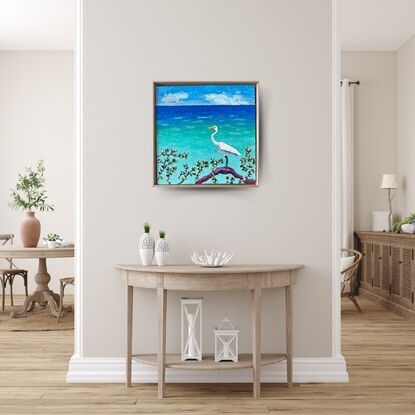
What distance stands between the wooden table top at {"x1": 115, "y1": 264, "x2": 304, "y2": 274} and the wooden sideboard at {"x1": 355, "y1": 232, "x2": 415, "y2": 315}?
3.13m

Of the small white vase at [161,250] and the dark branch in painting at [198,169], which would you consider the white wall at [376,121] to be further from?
the small white vase at [161,250]

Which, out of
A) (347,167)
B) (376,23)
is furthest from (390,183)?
(376,23)

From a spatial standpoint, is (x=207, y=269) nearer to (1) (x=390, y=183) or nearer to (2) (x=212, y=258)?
(2) (x=212, y=258)

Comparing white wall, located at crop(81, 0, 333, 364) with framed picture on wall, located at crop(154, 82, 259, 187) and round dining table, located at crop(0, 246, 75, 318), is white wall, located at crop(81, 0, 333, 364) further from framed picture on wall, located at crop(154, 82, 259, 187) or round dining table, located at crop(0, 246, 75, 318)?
round dining table, located at crop(0, 246, 75, 318)

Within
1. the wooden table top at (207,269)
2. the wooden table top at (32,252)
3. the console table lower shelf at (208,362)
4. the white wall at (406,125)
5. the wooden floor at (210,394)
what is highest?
the white wall at (406,125)

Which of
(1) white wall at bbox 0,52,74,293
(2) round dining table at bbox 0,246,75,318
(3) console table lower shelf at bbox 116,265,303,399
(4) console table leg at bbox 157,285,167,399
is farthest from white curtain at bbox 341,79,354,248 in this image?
(4) console table leg at bbox 157,285,167,399

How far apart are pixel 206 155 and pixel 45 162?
5079 mm

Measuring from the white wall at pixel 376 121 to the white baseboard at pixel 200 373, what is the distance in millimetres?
4993

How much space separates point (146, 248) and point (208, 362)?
78 centimetres

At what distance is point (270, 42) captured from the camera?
4.44 meters

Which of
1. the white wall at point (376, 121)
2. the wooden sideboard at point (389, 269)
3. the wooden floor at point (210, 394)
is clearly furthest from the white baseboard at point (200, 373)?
the white wall at point (376, 121)

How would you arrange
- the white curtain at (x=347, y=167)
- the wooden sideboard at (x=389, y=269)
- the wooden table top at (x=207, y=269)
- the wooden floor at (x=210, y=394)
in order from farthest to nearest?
the white curtain at (x=347, y=167), the wooden sideboard at (x=389, y=269), the wooden table top at (x=207, y=269), the wooden floor at (x=210, y=394)

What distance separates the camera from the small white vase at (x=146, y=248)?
13.9ft

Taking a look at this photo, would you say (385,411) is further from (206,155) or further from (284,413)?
(206,155)
